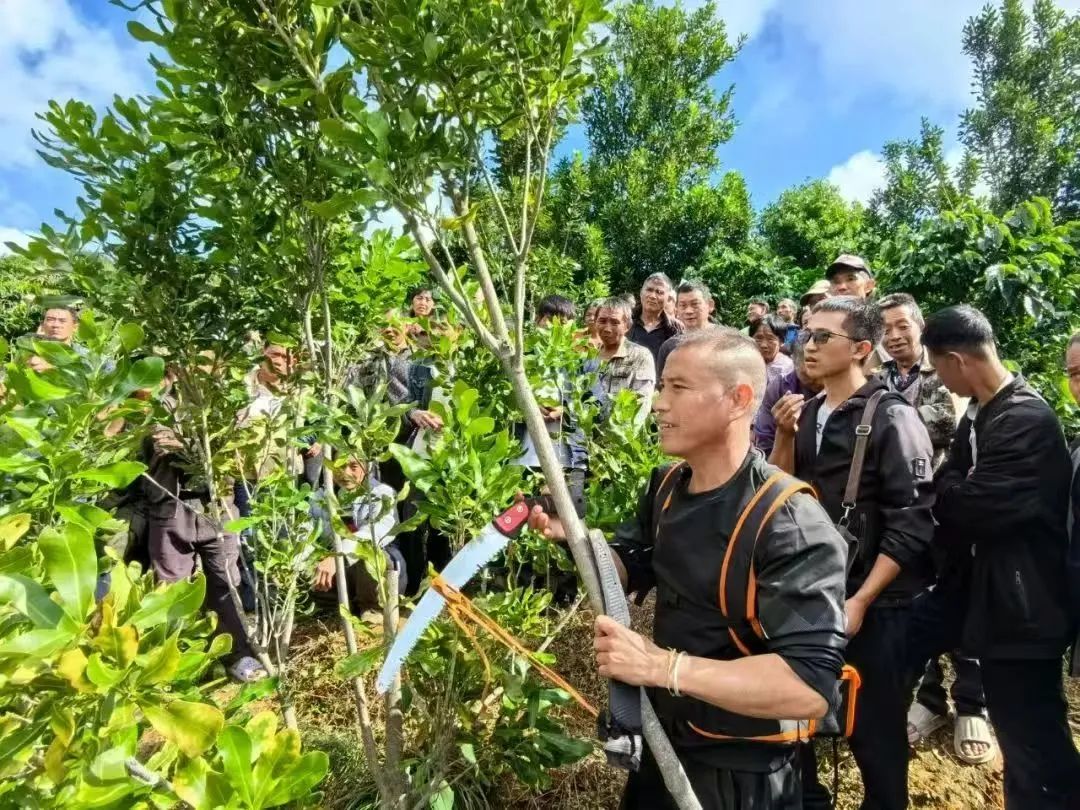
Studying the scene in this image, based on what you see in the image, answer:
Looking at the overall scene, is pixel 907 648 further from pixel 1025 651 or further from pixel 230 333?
pixel 230 333

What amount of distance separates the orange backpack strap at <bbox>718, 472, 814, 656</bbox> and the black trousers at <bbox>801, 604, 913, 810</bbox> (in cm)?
114

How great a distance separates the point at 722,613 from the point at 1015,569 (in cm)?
150

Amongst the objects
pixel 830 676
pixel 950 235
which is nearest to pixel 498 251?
pixel 830 676

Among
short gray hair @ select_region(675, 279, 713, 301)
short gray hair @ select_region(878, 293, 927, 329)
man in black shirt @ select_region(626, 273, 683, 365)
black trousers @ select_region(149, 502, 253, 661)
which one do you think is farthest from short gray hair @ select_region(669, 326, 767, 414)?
man in black shirt @ select_region(626, 273, 683, 365)

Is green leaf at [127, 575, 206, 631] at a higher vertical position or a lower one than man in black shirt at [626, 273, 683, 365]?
lower

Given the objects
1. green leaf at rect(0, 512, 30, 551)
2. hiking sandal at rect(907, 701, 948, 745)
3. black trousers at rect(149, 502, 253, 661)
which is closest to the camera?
green leaf at rect(0, 512, 30, 551)

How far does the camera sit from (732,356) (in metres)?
1.68

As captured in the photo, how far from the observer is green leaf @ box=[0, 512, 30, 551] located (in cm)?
105

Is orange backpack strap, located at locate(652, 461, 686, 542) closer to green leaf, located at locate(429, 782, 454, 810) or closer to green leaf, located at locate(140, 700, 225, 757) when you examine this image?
green leaf, located at locate(429, 782, 454, 810)

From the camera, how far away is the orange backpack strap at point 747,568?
4.93 feet

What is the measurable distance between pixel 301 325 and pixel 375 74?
1.25 metres

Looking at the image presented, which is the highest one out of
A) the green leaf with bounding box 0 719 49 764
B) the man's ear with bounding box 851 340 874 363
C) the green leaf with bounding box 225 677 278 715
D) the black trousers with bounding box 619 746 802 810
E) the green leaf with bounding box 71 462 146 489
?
the man's ear with bounding box 851 340 874 363

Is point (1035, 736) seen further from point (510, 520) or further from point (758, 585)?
point (510, 520)

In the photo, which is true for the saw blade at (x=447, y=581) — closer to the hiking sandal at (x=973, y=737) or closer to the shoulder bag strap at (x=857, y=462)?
the shoulder bag strap at (x=857, y=462)
